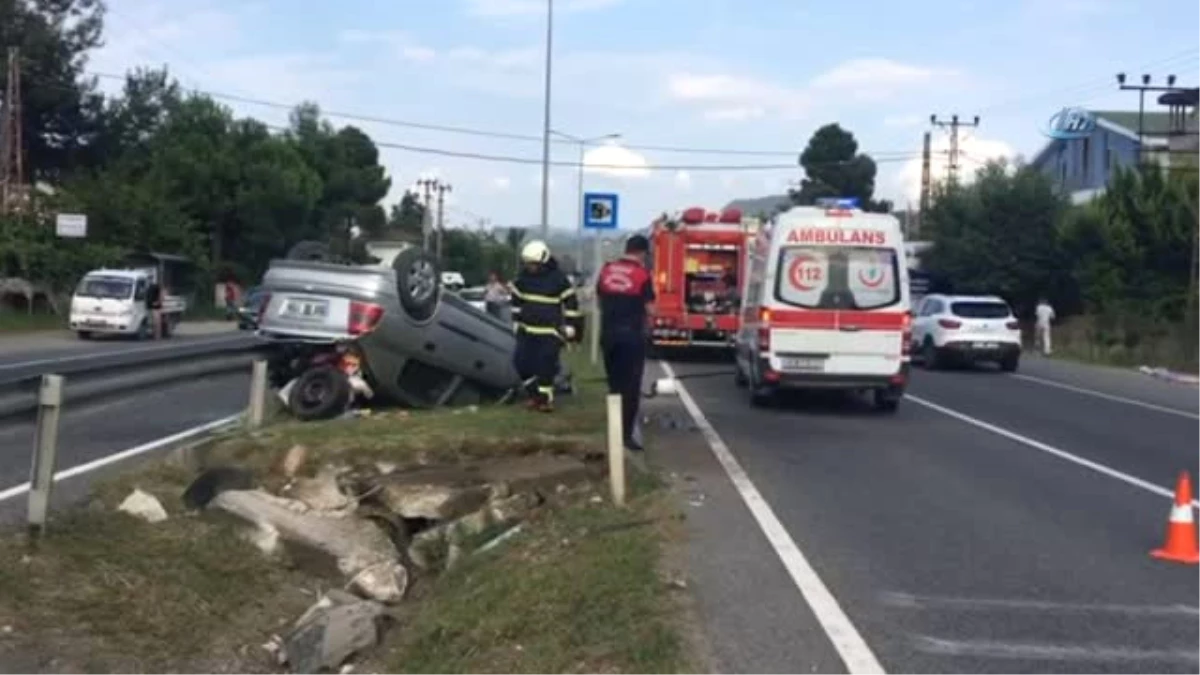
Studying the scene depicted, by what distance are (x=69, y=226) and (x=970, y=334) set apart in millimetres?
29816

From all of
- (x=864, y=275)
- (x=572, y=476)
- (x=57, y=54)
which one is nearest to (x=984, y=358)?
(x=864, y=275)

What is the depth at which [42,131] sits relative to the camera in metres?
68.4

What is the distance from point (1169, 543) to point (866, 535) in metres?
1.86

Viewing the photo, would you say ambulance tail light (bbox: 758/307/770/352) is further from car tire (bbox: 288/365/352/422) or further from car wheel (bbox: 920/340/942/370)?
car wheel (bbox: 920/340/942/370)

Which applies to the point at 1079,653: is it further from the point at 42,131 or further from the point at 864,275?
the point at 42,131

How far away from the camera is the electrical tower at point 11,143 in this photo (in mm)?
51375

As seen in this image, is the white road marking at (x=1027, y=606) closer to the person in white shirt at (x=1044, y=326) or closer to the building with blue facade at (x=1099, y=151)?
the person in white shirt at (x=1044, y=326)

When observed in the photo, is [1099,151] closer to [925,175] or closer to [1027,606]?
[925,175]

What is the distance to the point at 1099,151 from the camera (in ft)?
234

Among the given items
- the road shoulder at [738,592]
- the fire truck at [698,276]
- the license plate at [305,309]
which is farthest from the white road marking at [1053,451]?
the fire truck at [698,276]

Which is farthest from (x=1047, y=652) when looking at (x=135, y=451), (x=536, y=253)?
(x=135, y=451)

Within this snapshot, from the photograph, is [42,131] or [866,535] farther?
[42,131]

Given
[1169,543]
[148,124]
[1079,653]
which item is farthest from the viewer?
[148,124]

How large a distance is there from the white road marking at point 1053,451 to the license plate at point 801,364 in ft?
6.39
